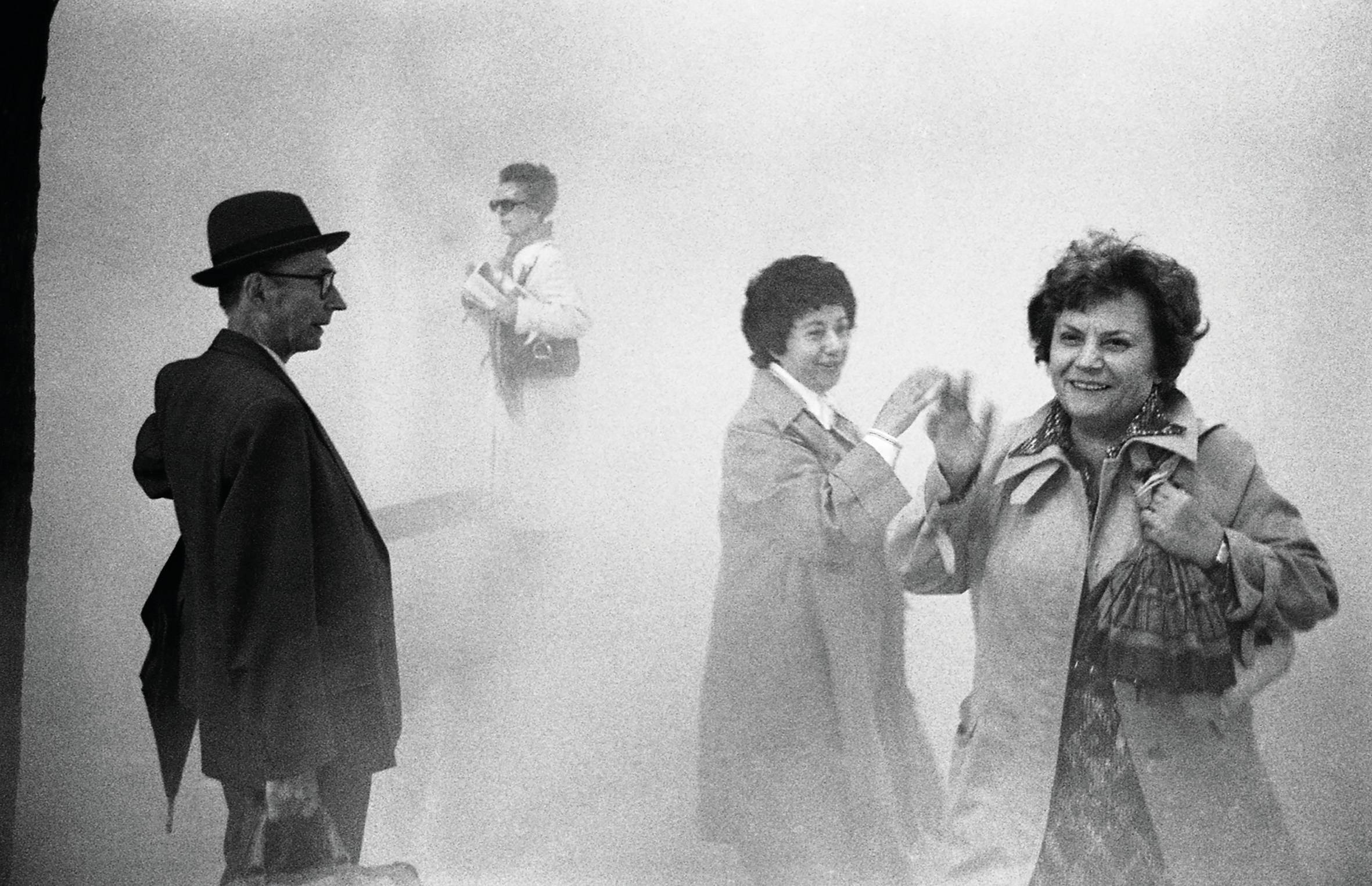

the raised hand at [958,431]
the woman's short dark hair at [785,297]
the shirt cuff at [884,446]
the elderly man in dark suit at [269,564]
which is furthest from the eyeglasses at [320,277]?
the raised hand at [958,431]

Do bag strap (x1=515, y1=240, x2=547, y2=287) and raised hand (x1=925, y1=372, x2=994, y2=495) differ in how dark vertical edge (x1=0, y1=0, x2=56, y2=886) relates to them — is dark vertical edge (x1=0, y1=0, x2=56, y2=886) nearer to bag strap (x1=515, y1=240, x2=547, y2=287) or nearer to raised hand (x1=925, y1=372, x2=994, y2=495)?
bag strap (x1=515, y1=240, x2=547, y2=287)

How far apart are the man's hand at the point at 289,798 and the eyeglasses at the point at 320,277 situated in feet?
4.15

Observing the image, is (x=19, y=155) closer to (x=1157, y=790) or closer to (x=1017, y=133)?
(x=1017, y=133)

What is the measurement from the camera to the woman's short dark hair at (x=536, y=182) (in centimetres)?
429

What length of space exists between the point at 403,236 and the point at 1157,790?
2.48 m

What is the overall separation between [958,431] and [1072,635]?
23.7 inches

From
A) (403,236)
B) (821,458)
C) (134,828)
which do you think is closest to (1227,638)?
(821,458)

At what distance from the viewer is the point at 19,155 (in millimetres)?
4586

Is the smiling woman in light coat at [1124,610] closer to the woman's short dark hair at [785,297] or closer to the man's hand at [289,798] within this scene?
the woman's short dark hair at [785,297]

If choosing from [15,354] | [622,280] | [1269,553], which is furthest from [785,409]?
[15,354]

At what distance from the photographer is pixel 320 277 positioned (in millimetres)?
4121

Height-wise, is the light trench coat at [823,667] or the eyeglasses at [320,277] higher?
the eyeglasses at [320,277]

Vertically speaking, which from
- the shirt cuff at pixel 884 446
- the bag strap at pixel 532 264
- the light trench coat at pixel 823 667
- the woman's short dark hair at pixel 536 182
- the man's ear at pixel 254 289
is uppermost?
the woman's short dark hair at pixel 536 182

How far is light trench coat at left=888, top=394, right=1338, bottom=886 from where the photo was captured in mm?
3637
